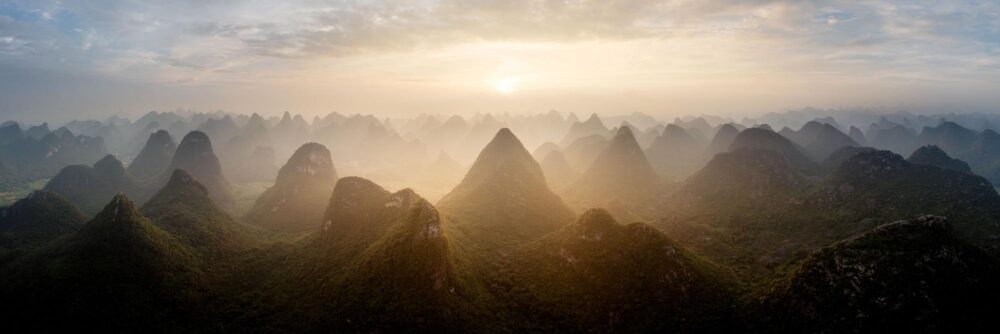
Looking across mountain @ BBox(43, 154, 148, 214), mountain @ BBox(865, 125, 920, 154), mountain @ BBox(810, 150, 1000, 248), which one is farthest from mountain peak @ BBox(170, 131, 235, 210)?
mountain @ BBox(865, 125, 920, 154)

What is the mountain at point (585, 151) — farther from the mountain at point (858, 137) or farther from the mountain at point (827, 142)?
the mountain at point (858, 137)

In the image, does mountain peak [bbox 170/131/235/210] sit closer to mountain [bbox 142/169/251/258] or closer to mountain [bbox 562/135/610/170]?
mountain [bbox 142/169/251/258]

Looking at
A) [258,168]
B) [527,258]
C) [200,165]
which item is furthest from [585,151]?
[258,168]

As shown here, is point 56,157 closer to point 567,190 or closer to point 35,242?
point 35,242

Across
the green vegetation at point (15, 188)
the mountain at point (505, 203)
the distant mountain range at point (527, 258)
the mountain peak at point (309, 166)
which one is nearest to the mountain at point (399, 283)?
the distant mountain range at point (527, 258)

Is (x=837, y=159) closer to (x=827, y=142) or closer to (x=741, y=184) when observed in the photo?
(x=741, y=184)

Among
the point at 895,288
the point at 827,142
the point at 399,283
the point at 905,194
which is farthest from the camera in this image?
the point at 827,142
